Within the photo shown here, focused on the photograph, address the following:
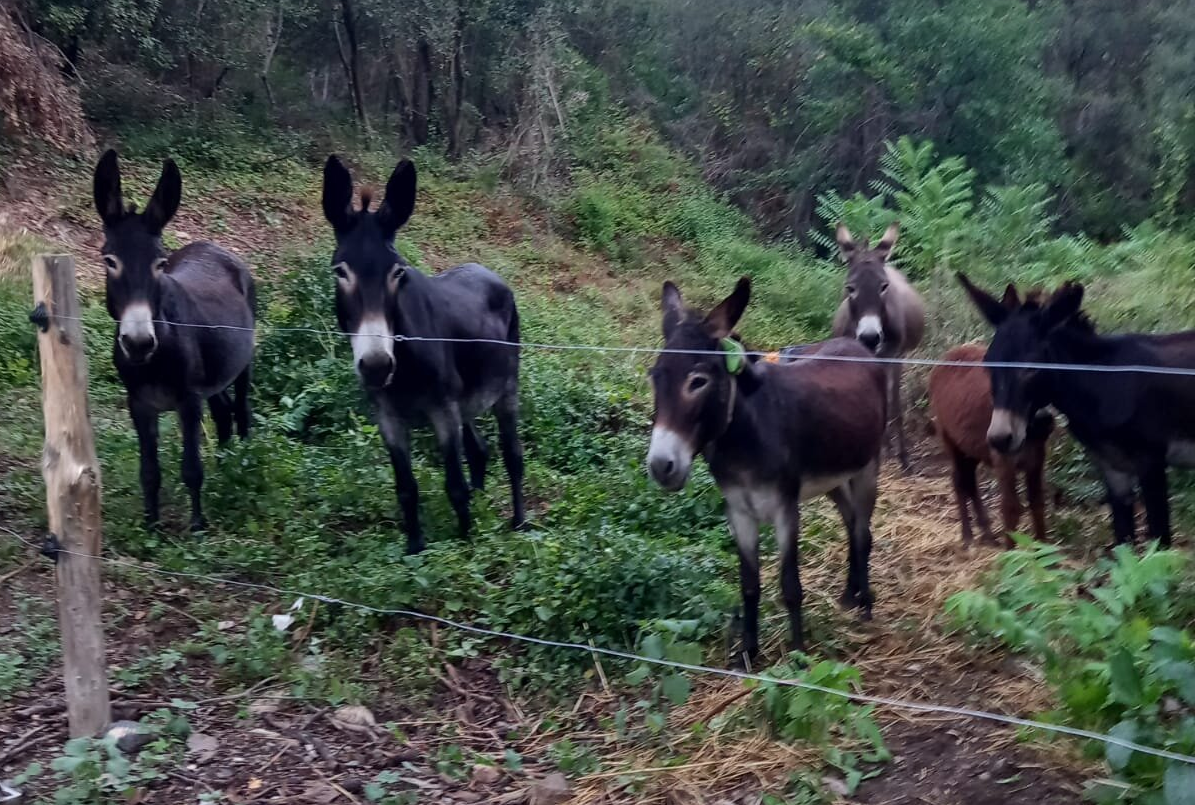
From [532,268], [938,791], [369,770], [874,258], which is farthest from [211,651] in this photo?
[532,268]

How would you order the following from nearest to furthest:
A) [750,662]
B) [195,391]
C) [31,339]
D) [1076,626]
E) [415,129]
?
[1076,626] < [750,662] < [195,391] < [31,339] < [415,129]

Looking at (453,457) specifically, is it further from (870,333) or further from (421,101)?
(421,101)

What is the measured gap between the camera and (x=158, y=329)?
6.50 metres

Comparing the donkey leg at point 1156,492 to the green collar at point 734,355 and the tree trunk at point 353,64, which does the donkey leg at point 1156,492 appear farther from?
the tree trunk at point 353,64

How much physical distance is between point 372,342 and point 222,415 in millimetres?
2981

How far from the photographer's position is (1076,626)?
154 inches

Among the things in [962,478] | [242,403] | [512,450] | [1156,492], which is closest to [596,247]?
[242,403]

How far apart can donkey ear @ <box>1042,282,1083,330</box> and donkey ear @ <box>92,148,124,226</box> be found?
5.30 metres

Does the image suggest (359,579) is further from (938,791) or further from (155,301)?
(938,791)

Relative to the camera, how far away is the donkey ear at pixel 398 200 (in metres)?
6.14

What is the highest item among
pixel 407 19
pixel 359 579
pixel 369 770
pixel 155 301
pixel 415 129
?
pixel 407 19

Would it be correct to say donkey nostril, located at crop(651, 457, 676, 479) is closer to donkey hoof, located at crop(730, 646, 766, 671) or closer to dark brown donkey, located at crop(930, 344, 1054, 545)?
donkey hoof, located at crop(730, 646, 766, 671)

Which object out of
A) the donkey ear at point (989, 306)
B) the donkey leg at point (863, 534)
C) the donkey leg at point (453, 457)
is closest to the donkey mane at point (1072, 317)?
the donkey ear at point (989, 306)

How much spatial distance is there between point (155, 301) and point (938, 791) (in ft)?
16.7
